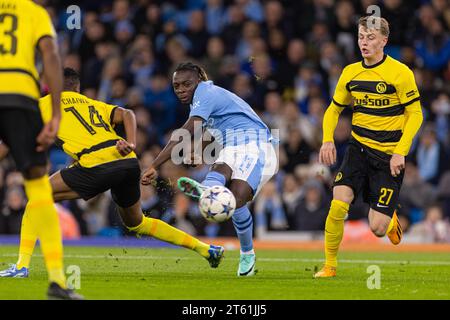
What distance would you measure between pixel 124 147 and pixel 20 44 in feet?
9.01

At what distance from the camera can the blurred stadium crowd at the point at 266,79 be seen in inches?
703

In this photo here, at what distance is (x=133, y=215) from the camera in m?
10.8

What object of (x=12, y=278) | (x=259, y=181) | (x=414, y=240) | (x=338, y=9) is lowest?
(x=414, y=240)

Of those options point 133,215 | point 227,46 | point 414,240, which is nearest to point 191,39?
point 227,46

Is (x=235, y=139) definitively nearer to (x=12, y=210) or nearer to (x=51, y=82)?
(x=51, y=82)

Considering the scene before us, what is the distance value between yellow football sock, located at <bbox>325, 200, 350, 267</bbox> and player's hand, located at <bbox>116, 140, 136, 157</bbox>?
6.74ft

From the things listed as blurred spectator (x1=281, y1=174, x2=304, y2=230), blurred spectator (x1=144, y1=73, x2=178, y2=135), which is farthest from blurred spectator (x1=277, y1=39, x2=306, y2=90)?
blurred spectator (x1=144, y1=73, x2=178, y2=135)

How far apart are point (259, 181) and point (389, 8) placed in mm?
9508

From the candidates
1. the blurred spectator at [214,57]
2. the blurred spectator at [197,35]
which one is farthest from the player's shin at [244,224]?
the blurred spectator at [197,35]

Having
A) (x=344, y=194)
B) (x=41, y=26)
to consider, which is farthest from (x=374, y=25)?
(x=41, y=26)

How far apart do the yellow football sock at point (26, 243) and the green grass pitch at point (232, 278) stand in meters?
0.17

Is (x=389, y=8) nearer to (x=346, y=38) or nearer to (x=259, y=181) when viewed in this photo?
(x=346, y=38)

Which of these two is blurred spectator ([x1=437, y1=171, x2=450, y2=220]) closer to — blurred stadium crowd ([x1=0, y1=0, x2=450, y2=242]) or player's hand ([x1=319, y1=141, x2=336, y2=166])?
blurred stadium crowd ([x1=0, y1=0, x2=450, y2=242])

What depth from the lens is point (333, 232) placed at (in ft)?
34.0
